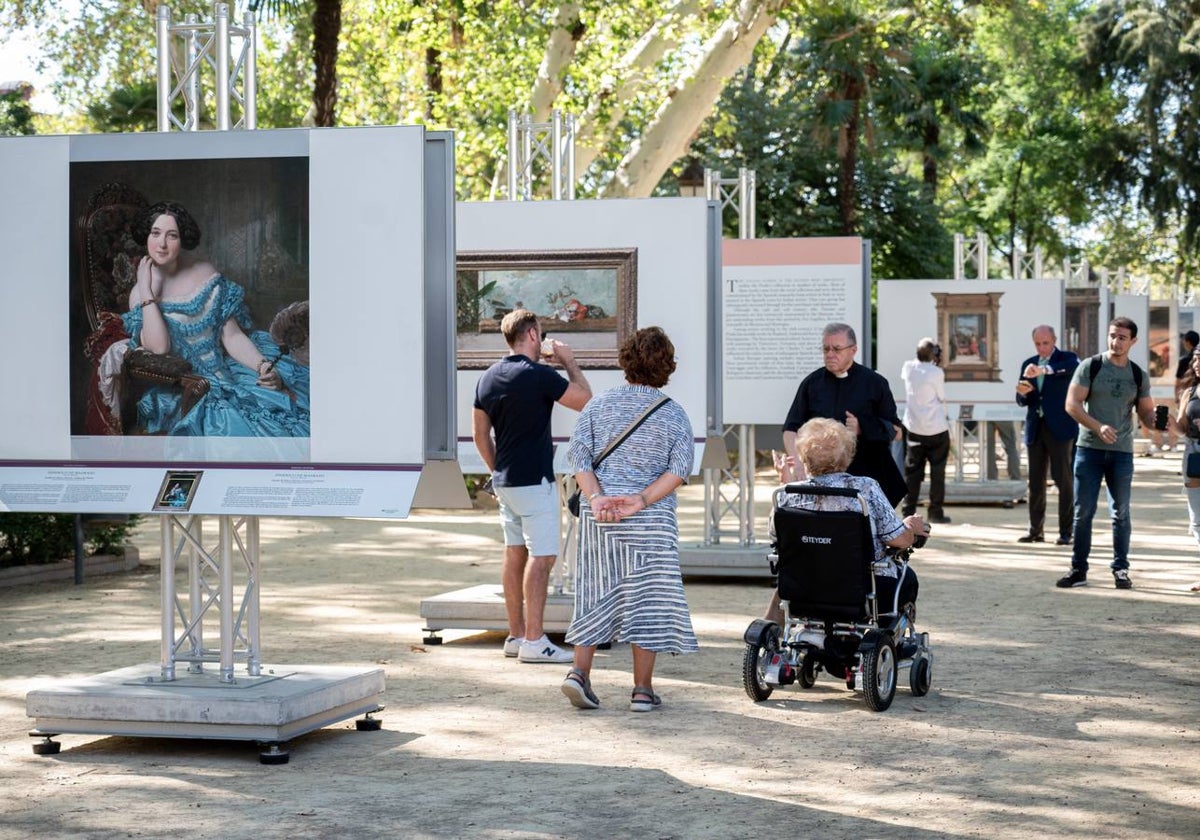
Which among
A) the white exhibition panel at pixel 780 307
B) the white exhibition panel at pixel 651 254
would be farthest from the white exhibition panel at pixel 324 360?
the white exhibition panel at pixel 780 307

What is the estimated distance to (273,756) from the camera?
7695mm

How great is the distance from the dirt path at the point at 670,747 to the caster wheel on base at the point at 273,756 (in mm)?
40

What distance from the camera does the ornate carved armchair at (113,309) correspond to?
8281mm

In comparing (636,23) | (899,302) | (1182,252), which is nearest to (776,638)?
(899,302)

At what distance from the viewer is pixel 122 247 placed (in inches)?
328

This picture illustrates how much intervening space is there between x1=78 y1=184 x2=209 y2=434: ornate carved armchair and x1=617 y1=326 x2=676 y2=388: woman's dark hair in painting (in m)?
2.13

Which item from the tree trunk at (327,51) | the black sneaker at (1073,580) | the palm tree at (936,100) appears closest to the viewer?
the black sneaker at (1073,580)

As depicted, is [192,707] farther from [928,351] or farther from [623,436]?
[928,351]

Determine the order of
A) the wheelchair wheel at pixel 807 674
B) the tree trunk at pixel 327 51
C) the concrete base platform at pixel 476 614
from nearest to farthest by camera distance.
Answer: the wheelchair wheel at pixel 807 674 → the concrete base platform at pixel 476 614 → the tree trunk at pixel 327 51

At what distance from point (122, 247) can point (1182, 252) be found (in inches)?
2062

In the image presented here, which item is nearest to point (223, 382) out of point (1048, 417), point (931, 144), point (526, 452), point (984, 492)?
point (526, 452)

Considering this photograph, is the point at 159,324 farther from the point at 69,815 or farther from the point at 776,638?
the point at 776,638

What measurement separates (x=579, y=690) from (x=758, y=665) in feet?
3.07

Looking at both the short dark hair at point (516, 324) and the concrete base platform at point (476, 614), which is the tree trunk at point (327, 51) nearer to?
the concrete base platform at point (476, 614)
